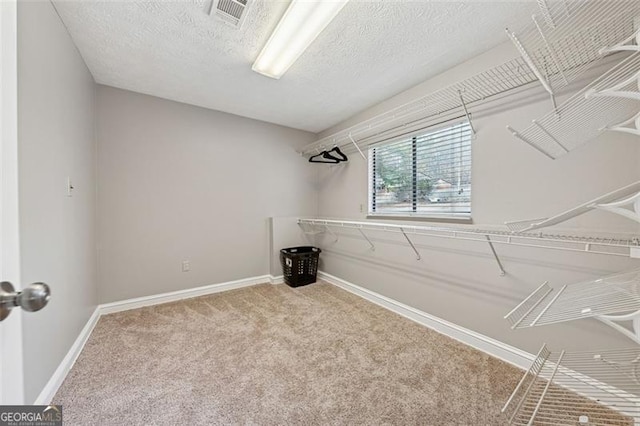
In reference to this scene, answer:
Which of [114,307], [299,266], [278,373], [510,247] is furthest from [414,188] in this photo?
[114,307]

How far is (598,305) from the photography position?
903mm

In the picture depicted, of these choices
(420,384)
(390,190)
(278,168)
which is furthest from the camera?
(278,168)

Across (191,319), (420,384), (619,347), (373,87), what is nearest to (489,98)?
(373,87)

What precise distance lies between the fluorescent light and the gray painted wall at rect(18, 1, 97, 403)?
1.22m

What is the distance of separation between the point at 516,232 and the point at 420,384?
1.08 meters

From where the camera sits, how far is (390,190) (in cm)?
271

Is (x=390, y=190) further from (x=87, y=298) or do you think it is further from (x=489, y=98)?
(x=87, y=298)

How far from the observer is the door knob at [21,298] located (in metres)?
0.49

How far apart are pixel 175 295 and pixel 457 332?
286cm

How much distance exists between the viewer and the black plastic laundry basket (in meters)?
3.22

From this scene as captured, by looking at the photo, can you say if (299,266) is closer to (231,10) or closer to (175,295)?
(175,295)

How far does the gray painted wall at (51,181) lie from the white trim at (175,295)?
429 millimetres

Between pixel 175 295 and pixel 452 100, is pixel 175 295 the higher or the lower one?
the lower one

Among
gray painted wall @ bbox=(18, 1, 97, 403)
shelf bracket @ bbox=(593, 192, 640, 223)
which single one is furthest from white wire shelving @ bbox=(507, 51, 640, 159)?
gray painted wall @ bbox=(18, 1, 97, 403)
